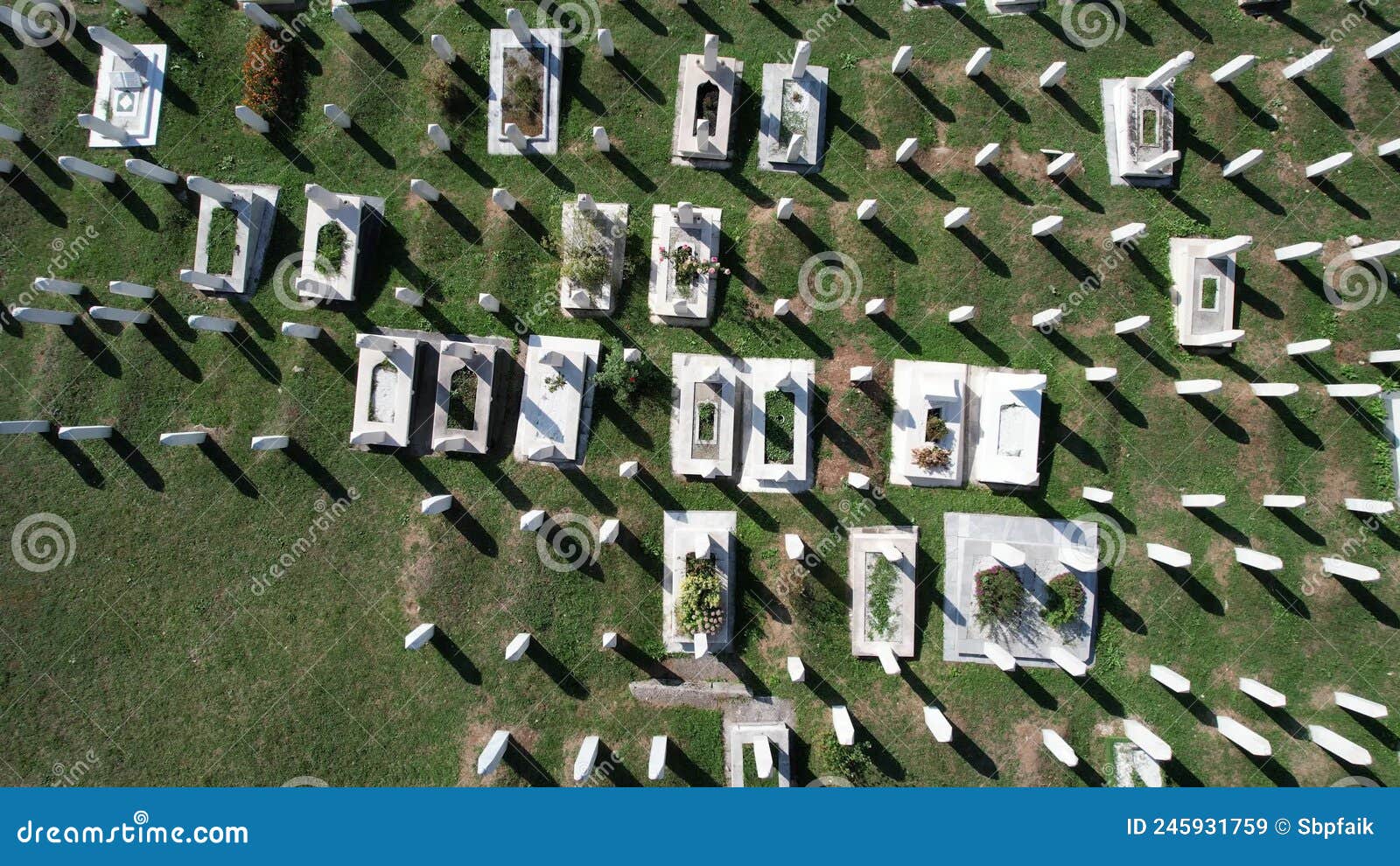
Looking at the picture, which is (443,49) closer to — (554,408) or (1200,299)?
(554,408)

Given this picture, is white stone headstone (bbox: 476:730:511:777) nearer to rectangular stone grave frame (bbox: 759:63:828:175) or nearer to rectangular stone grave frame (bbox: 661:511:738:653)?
rectangular stone grave frame (bbox: 661:511:738:653)

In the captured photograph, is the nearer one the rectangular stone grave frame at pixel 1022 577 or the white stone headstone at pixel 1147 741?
the white stone headstone at pixel 1147 741

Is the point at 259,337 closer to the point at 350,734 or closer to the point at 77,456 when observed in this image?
the point at 77,456

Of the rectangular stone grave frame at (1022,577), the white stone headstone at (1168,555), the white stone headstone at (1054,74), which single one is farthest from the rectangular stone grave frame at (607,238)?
the white stone headstone at (1168,555)

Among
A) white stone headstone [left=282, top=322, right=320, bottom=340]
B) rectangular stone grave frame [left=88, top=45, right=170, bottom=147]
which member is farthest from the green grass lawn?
white stone headstone [left=282, top=322, right=320, bottom=340]

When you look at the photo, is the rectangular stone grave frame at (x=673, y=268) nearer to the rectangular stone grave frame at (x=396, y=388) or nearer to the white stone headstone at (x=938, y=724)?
the rectangular stone grave frame at (x=396, y=388)

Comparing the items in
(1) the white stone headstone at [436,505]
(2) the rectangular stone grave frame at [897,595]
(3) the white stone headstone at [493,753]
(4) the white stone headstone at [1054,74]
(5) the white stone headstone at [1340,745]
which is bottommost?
(3) the white stone headstone at [493,753]
